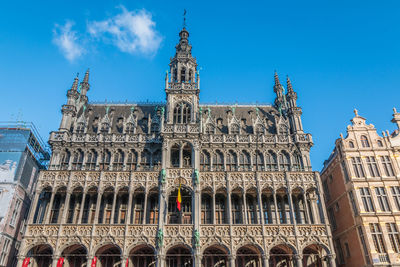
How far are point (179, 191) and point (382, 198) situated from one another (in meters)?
23.1

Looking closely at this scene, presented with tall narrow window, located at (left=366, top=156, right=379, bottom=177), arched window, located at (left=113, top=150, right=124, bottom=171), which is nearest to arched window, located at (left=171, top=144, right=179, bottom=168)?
arched window, located at (left=113, top=150, right=124, bottom=171)

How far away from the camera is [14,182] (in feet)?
118

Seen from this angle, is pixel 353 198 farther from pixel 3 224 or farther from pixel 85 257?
pixel 3 224

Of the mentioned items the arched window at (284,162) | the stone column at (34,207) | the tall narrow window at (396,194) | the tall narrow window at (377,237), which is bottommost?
the tall narrow window at (377,237)

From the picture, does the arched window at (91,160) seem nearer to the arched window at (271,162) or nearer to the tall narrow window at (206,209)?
the tall narrow window at (206,209)

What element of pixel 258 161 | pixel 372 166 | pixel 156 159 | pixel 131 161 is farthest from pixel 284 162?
pixel 131 161

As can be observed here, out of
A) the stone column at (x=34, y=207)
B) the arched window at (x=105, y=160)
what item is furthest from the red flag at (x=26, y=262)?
the arched window at (x=105, y=160)

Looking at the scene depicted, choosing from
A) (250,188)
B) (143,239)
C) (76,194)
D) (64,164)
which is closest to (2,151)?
(64,164)

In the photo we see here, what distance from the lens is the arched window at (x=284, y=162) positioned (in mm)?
37963

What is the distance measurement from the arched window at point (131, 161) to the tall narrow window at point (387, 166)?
3006cm

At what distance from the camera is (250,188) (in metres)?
33.9

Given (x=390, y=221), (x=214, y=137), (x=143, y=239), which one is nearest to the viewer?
(x=143, y=239)

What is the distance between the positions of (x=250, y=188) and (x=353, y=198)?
40.9ft

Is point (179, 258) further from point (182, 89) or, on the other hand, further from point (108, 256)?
point (182, 89)
